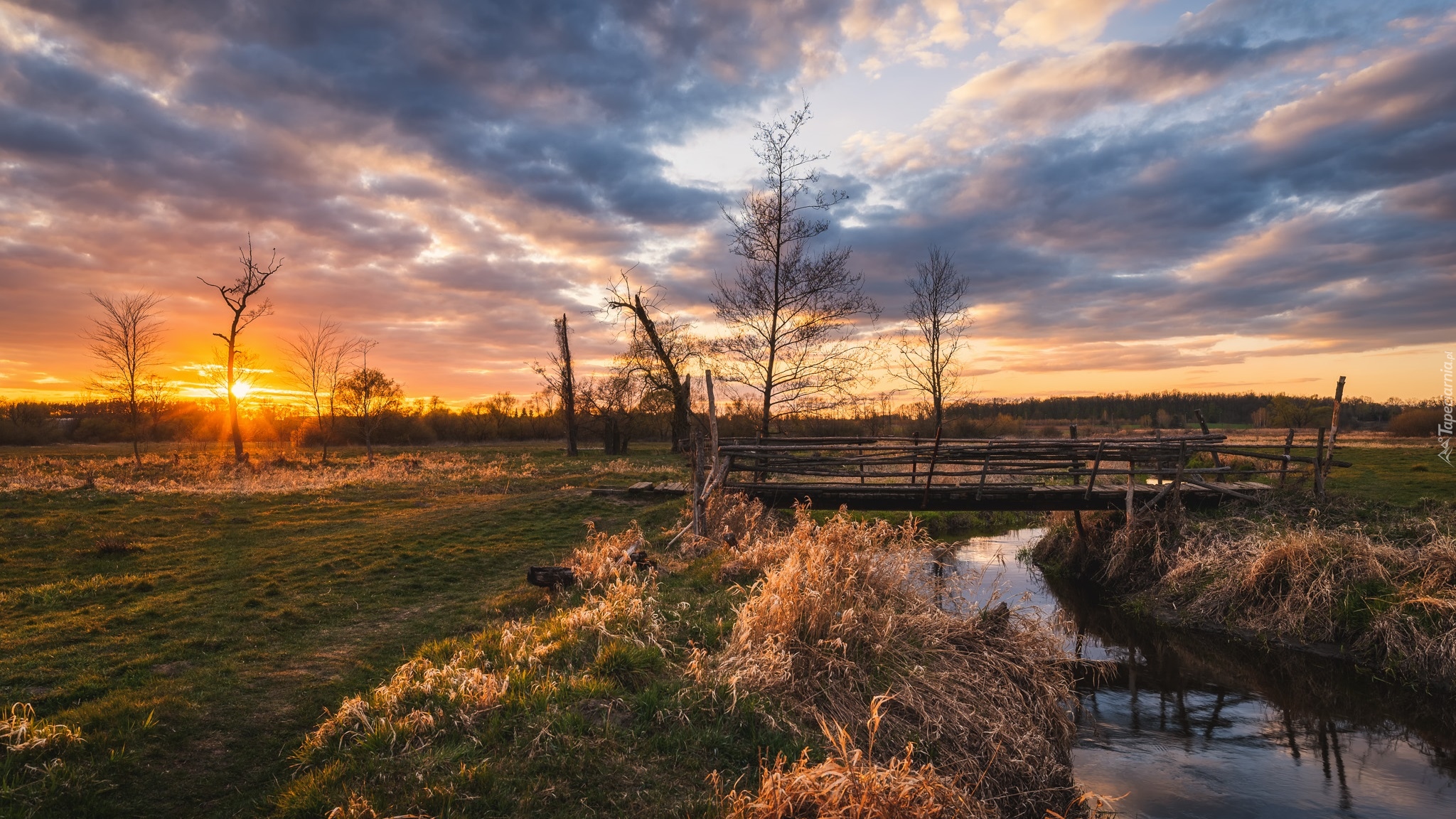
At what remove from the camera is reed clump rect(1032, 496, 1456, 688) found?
30.5 ft

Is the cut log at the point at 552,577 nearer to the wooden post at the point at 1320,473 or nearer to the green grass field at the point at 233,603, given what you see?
the green grass field at the point at 233,603

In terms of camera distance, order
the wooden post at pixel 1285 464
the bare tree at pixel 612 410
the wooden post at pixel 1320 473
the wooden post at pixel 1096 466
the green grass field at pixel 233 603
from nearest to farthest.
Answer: the green grass field at pixel 233 603 → the wooden post at pixel 1096 466 → the wooden post at pixel 1320 473 → the wooden post at pixel 1285 464 → the bare tree at pixel 612 410

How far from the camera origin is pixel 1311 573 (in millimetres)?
10789

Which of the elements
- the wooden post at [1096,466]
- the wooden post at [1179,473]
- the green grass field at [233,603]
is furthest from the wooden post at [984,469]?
the green grass field at [233,603]

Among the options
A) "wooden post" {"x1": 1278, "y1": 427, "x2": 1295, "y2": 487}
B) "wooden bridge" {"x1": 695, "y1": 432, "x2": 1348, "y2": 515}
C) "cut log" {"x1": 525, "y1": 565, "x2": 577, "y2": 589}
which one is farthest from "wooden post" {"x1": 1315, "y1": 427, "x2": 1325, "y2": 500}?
"cut log" {"x1": 525, "y1": 565, "x2": 577, "y2": 589}

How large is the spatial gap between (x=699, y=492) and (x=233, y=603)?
7.91m

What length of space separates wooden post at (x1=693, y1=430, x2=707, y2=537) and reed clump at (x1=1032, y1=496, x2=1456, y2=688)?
29.2 feet

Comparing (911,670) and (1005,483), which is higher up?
(1005,483)

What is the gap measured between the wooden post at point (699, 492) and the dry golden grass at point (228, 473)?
1526cm

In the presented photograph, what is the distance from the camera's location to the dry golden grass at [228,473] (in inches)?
824

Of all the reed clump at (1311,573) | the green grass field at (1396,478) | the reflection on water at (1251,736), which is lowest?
the reflection on water at (1251,736)

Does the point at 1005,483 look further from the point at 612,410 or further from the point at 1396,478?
the point at 612,410

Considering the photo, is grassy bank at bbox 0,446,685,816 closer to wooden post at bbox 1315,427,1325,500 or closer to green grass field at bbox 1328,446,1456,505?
wooden post at bbox 1315,427,1325,500

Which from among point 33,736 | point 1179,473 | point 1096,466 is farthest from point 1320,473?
point 33,736
